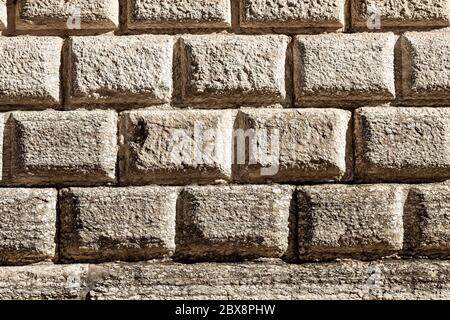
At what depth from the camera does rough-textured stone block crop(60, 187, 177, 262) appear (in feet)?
9.33

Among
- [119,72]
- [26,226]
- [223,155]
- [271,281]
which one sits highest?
[119,72]

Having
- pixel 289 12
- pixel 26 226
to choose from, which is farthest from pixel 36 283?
pixel 289 12

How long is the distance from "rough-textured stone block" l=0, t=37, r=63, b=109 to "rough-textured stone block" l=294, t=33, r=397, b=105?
2.76 feet

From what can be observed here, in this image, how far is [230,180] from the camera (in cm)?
290

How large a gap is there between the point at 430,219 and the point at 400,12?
2.38 feet

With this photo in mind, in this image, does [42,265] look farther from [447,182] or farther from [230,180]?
[447,182]

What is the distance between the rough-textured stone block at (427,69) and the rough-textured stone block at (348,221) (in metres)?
0.35

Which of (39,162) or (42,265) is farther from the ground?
(39,162)

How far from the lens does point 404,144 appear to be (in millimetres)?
2871

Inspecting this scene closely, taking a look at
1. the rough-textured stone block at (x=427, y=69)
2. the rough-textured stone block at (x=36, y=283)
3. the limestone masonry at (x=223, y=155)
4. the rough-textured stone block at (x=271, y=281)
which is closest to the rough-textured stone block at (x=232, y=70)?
the limestone masonry at (x=223, y=155)

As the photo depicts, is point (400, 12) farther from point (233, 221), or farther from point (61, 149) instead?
point (61, 149)
